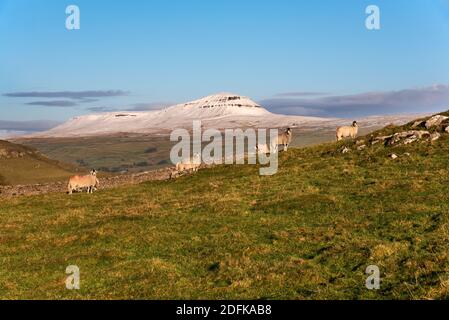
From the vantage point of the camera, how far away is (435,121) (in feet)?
152

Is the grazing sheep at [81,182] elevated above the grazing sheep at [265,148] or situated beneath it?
situated beneath

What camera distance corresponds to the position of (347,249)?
18453 millimetres

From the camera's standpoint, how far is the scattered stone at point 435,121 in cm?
4581

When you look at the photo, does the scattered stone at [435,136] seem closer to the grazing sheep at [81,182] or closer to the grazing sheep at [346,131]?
the grazing sheep at [346,131]

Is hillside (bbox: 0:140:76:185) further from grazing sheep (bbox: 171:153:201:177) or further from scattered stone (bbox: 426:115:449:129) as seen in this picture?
scattered stone (bbox: 426:115:449:129)

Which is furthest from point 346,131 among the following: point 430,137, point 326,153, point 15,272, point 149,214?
point 15,272

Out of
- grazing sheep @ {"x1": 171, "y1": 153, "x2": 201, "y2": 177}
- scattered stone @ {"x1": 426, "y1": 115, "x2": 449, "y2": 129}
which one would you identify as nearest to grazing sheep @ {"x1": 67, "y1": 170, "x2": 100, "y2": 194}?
grazing sheep @ {"x1": 171, "y1": 153, "x2": 201, "y2": 177}

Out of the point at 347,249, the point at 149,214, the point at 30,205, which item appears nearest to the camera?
the point at 347,249

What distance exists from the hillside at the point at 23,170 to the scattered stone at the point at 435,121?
2775 inches

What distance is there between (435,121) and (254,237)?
31373 millimetres

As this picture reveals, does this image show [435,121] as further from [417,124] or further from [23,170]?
[23,170]

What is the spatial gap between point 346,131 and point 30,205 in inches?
1311

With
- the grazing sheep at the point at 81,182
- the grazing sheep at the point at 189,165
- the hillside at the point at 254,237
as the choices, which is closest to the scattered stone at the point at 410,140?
the hillside at the point at 254,237
